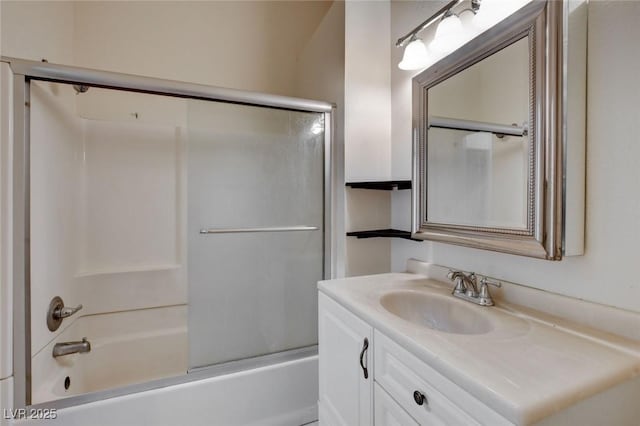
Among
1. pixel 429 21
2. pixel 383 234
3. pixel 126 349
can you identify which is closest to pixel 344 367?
pixel 383 234

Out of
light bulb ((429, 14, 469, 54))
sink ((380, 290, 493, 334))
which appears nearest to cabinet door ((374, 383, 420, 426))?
sink ((380, 290, 493, 334))

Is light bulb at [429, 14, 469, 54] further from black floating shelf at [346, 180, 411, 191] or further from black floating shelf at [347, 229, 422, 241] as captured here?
black floating shelf at [347, 229, 422, 241]

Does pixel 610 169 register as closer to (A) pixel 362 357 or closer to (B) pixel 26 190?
(A) pixel 362 357

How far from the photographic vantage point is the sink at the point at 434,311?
1.00 meters

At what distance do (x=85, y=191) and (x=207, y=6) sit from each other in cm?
153

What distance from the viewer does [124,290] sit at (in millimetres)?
1898

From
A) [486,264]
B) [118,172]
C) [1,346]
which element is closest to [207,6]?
[118,172]

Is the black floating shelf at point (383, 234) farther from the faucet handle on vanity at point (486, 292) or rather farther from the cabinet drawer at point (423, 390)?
the cabinet drawer at point (423, 390)

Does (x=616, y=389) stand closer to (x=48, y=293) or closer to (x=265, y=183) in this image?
(x=265, y=183)

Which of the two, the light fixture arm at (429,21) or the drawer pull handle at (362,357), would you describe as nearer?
the drawer pull handle at (362,357)

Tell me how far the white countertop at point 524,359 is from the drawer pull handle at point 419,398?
0.28 feet

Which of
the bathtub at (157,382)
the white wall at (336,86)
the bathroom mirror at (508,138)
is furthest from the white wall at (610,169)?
the bathtub at (157,382)

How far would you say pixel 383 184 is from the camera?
57.1 inches

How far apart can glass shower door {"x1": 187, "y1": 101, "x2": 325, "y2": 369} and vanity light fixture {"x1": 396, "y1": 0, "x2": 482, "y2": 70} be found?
581 millimetres
